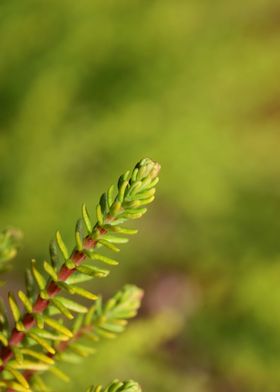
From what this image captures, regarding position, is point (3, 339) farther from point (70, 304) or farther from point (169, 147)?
point (169, 147)

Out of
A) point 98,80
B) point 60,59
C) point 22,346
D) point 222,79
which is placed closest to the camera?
point 22,346

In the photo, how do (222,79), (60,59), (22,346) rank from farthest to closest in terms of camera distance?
(222,79)
(60,59)
(22,346)

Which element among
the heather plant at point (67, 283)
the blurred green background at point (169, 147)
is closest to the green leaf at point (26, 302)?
the heather plant at point (67, 283)

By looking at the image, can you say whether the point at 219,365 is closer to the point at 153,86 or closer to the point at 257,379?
the point at 257,379

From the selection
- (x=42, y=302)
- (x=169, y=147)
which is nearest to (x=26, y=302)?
(x=42, y=302)

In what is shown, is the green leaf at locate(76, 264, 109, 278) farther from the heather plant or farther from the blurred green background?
the blurred green background

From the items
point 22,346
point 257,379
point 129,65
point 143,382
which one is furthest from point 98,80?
point 22,346

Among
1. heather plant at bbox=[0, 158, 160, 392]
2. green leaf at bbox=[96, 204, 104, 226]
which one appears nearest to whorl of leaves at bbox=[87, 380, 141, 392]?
heather plant at bbox=[0, 158, 160, 392]

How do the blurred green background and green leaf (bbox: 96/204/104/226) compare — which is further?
the blurred green background
